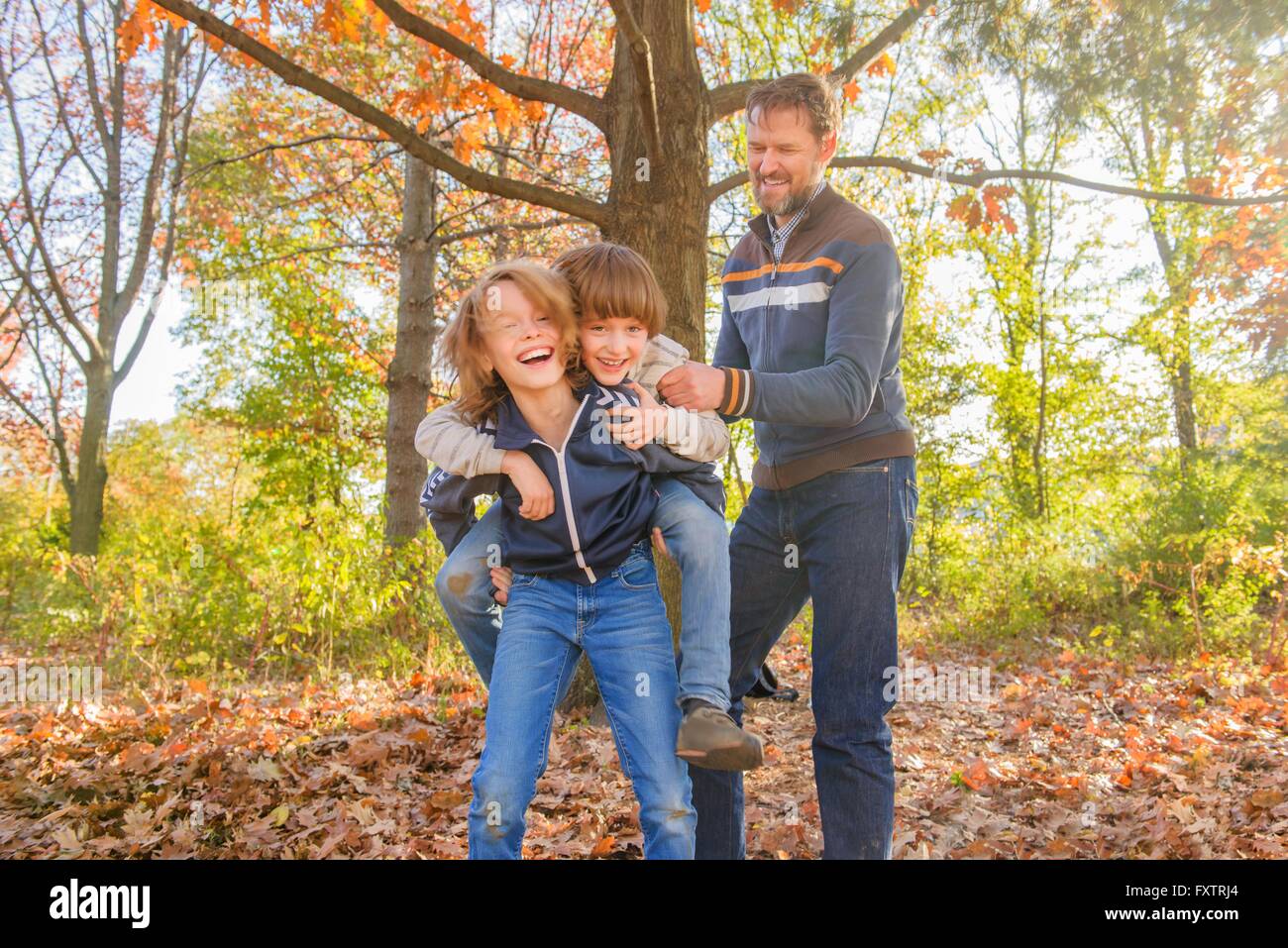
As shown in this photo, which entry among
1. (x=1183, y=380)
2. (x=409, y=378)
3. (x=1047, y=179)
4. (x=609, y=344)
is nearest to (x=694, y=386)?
(x=609, y=344)

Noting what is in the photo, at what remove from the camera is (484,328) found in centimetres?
237

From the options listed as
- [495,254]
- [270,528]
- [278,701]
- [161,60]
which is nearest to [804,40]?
[495,254]

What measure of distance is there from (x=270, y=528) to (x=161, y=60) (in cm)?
898

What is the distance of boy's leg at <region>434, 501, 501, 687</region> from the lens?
2.33 m

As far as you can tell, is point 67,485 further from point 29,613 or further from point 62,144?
point 62,144

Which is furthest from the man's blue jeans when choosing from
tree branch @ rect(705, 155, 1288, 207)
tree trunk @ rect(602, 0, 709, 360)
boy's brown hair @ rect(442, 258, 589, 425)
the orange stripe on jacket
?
tree branch @ rect(705, 155, 1288, 207)

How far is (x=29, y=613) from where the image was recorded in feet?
31.5

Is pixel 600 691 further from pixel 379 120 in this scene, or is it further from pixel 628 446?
pixel 379 120

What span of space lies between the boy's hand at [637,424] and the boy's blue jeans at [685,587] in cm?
19

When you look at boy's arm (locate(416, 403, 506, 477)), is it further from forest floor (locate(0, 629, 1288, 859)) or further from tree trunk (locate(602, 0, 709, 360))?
tree trunk (locate(602, 0, 709, 360))

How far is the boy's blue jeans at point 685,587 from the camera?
86.5 inches

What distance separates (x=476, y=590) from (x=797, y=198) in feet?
4.62

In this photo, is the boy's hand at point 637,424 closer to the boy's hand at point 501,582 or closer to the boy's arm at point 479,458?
the boy's arm at point 479,458

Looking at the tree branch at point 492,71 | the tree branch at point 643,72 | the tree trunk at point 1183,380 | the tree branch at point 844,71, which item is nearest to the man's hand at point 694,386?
the tree branch at point 643,72
